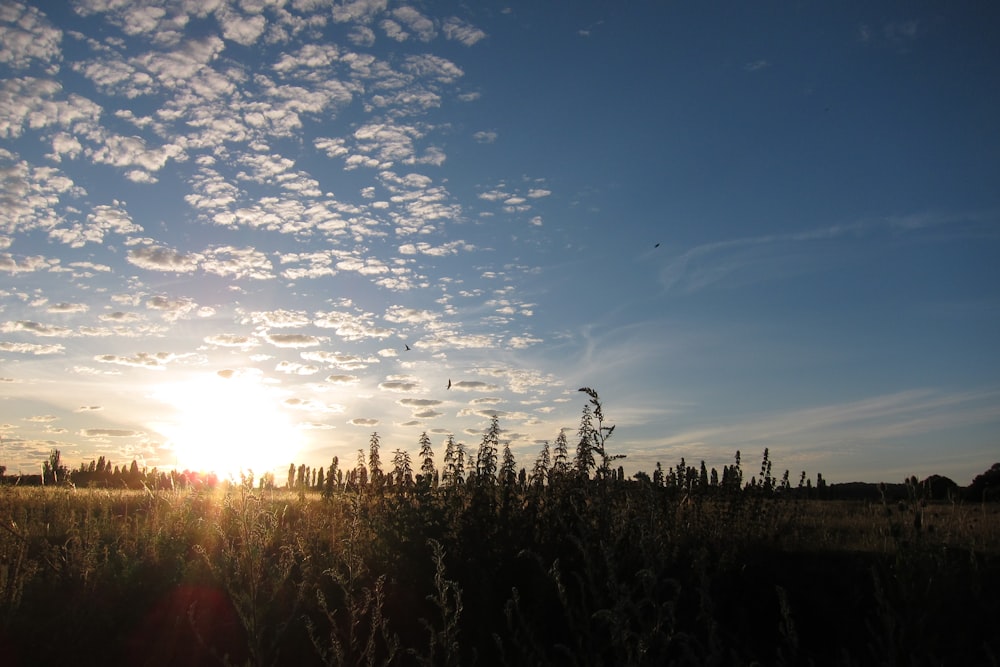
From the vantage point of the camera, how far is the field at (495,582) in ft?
19.3

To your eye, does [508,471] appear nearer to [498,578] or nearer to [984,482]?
[498,578]

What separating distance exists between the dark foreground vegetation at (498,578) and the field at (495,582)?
3 cm

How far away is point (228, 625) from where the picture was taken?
667 cm

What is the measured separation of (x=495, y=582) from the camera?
7141mm

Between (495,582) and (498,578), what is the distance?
0.19 feet

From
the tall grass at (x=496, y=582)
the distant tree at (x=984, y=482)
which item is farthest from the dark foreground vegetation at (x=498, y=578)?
the distant tree at (x=984, y=482)

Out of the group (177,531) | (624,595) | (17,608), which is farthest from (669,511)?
(17,608)

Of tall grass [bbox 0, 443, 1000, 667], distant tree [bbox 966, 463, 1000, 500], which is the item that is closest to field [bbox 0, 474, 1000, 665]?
tall grass [bbox 0, 443, 1000, 667]

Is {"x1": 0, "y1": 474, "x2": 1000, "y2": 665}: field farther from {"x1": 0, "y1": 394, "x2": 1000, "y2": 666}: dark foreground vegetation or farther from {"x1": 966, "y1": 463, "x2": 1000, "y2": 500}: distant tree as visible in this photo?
{"x1": 966, "y1": 463, "x2": 1000, "y2": 500}: distant tree

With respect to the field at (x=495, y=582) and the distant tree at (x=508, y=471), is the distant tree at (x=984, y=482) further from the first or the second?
the distant tree at (x=508, y=471)

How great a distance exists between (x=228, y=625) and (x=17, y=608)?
2.06 metres

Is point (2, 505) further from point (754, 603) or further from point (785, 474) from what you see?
point (785, 474)

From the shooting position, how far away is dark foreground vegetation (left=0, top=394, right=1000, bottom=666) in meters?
5.80

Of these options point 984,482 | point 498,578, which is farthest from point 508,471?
point 984,482
